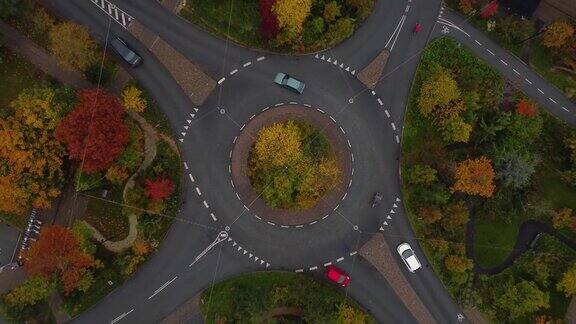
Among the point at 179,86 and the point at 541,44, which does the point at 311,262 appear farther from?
the point at 541,44

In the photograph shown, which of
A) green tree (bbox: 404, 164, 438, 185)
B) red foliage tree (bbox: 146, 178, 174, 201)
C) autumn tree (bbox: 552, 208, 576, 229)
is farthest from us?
autumn tree (bbox: 552, 208, 576, 229)

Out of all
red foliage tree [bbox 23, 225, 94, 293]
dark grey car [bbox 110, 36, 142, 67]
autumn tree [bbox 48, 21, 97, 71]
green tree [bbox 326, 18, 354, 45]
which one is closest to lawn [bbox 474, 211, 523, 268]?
green tree [bbox 326, 18, 354, 45]

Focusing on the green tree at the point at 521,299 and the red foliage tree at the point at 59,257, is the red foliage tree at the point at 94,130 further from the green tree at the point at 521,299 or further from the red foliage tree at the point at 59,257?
the green tree at the point at 521,299

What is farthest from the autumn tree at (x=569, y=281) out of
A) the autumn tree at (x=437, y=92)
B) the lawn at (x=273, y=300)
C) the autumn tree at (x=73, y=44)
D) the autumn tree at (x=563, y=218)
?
the autumn tree at (x=73, y=44)

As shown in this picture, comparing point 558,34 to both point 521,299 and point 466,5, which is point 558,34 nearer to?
point 466,5

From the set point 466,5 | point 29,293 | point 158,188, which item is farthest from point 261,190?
point 466,5

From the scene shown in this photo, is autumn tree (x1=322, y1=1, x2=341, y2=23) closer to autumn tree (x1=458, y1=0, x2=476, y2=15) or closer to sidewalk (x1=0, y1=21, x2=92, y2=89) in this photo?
autumn tree (x1=458, y1=0, x2=476, y2=15)
